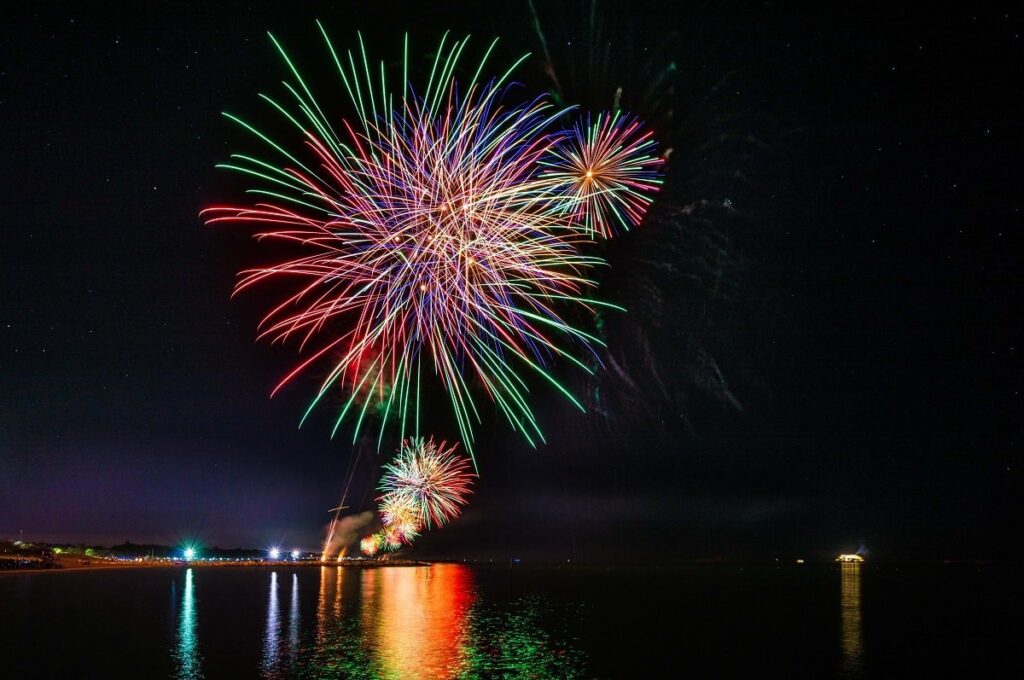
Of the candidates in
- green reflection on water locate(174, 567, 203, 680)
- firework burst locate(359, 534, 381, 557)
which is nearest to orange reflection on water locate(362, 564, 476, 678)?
green reflection on water locate(174, 567, 203, 680)

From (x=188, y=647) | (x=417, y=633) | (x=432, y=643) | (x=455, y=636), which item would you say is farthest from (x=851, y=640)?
(x=188, y=647)

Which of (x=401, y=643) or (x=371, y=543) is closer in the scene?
(x=401, y=643)

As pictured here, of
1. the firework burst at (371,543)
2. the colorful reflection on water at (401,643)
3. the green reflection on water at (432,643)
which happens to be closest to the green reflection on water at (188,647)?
the colorful reflection on water at (401,643)

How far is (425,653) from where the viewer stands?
23203mm

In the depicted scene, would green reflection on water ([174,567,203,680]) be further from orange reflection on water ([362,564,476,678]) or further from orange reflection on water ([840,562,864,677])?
orange reflection on water ([840,562,864,677])

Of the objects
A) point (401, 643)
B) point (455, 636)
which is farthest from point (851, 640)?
point (401, 643)

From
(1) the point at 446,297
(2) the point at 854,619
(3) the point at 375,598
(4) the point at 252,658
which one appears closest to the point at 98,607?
(3) the point at 375,598

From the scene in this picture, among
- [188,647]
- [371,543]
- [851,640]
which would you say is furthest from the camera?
[371,543]

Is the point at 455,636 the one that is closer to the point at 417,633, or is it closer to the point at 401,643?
the point at 417,633

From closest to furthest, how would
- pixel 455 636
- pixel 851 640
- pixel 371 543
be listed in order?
pixel 455 636 → pixel 851 640 → pixel 371 543

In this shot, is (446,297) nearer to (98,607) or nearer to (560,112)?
(560,112)

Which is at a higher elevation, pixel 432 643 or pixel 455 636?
pixel 432 643

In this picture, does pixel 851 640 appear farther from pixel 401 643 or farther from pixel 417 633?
pixel 401 643

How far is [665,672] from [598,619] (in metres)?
16.4
